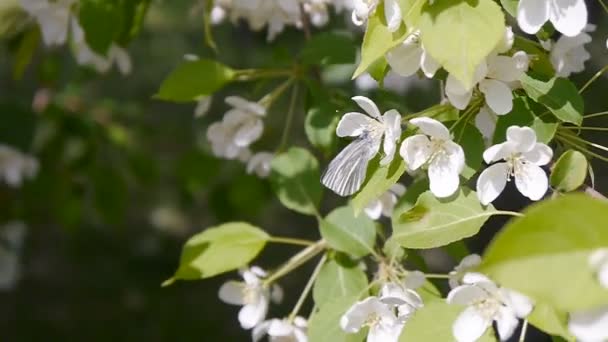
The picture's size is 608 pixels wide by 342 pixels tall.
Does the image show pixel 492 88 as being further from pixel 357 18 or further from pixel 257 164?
pixel 257 164

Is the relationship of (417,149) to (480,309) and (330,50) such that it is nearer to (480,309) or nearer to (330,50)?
(480,309)

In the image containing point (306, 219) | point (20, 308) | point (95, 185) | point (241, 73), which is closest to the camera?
point (241, 73)

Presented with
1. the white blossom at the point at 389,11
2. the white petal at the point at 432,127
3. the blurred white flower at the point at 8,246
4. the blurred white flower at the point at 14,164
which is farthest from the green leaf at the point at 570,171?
the blurred white flower at the point at 8,246

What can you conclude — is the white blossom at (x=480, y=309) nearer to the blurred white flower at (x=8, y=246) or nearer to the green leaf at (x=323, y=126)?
the green leaf at (x=323, y=126)

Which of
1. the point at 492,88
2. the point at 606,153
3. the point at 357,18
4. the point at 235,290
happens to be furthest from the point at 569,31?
the point at 235,290

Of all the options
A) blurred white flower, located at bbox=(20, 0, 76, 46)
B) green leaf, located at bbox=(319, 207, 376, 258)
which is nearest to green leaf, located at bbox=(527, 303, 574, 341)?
green leaf, located at bbox=(319, 207, 376, 258)

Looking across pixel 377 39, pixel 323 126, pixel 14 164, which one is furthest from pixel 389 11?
pixel 14 164

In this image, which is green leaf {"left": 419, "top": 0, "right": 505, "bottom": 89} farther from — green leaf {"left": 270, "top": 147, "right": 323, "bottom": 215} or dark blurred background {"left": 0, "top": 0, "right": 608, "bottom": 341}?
green leaf {"left": 270, "top": 147, "right": 323, "bottom": 215}
